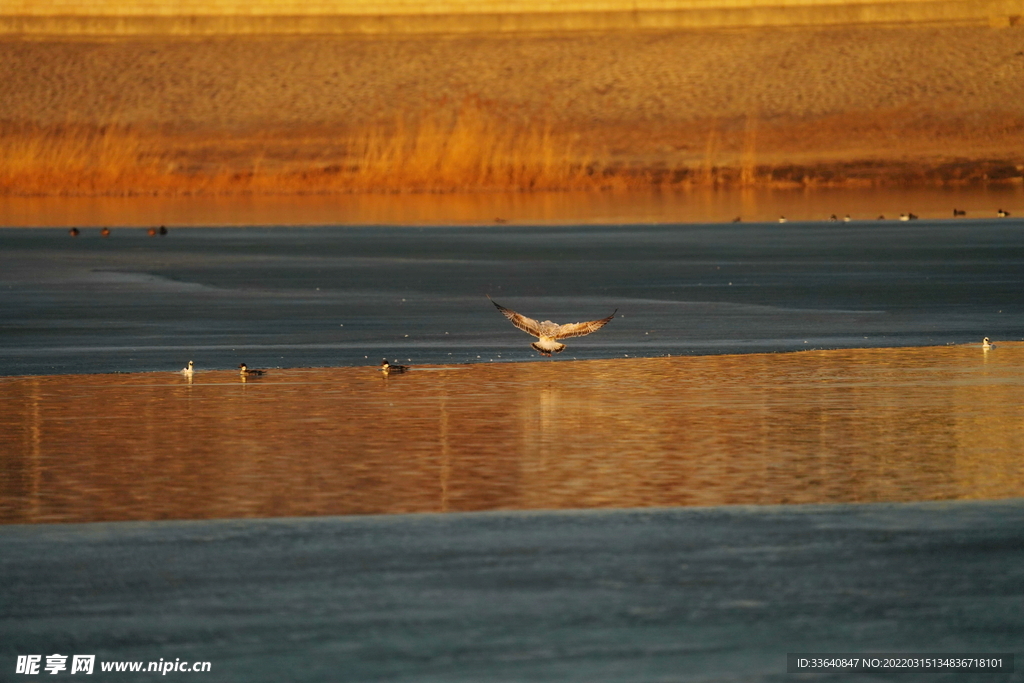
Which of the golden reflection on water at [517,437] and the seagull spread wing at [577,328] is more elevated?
the seagull spread wing at [577,328]

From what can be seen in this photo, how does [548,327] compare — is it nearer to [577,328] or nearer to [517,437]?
[577,328]

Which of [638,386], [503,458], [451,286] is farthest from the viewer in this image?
[451,286]

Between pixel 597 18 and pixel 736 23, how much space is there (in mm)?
3922

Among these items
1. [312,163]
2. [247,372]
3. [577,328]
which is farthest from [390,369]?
[312,163]

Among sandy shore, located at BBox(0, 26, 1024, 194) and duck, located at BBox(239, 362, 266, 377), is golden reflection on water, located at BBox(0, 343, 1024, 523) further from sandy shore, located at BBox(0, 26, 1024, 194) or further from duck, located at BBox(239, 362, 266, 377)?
sandy shore, located at BBox(0, 26, 1024, 194)

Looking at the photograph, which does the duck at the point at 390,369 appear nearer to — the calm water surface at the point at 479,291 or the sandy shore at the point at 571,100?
the calm water surface at the point at 479,291

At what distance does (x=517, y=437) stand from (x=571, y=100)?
43736 mm

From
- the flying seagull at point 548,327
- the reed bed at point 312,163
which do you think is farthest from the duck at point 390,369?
the reed bed at point 312,163

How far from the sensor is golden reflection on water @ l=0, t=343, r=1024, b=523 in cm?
816

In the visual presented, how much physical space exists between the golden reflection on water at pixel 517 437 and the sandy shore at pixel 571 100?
30.3 meters

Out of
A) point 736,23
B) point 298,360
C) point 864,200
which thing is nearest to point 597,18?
point 736,23

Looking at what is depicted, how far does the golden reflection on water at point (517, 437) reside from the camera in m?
8.16

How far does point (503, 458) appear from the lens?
9086 millimetres

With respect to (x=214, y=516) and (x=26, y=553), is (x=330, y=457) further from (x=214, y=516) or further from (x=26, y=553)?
(x=26, y=553)
